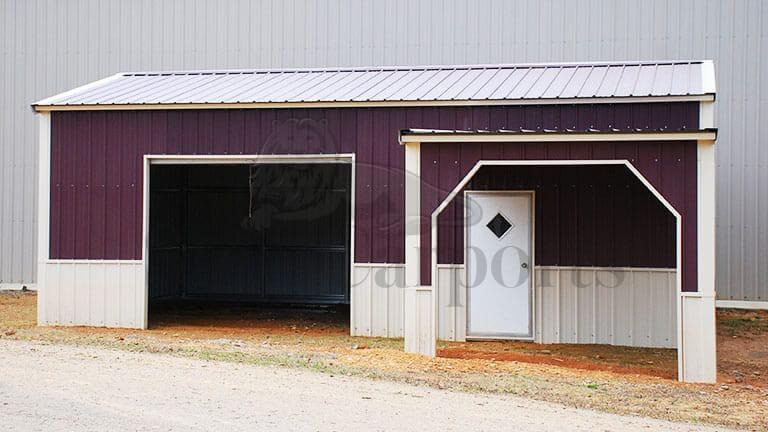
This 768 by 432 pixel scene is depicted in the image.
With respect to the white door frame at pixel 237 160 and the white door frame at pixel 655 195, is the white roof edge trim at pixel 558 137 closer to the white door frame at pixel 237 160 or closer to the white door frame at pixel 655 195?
the white door frame at pixel 655 195

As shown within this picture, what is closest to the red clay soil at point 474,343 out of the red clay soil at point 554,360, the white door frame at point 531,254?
the red clay soil at point 554,360

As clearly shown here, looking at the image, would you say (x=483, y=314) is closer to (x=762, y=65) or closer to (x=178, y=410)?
(x=178, y=410)

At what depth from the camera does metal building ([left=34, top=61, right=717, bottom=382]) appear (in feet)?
42.5

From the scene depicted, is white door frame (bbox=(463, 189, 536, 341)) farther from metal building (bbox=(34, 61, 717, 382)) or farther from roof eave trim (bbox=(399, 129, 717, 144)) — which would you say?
roof eave trim (bbox=(399, 129, 717, 144))

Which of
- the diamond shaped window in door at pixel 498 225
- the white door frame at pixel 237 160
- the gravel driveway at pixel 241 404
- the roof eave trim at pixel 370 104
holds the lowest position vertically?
the gravel driveway at pixel 241 404

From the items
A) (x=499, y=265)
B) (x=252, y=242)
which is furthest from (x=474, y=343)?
(x=252, y=242)

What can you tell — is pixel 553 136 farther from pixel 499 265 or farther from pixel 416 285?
pixel 499 265

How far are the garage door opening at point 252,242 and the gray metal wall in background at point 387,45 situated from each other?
2.58m

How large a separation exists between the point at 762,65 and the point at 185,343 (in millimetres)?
11501

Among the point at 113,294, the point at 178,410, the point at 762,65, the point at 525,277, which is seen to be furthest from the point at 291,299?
the point at 178,410

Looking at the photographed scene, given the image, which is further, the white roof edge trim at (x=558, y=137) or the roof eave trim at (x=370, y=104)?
the roof eave trim at (x=370, y=104)

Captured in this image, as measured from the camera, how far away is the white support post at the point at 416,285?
11.7 metres

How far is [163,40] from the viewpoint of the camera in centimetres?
2059

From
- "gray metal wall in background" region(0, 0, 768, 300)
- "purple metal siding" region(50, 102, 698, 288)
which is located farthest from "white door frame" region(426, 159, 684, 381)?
"gray metal wall in background" region(0, 0, 768, 300)
